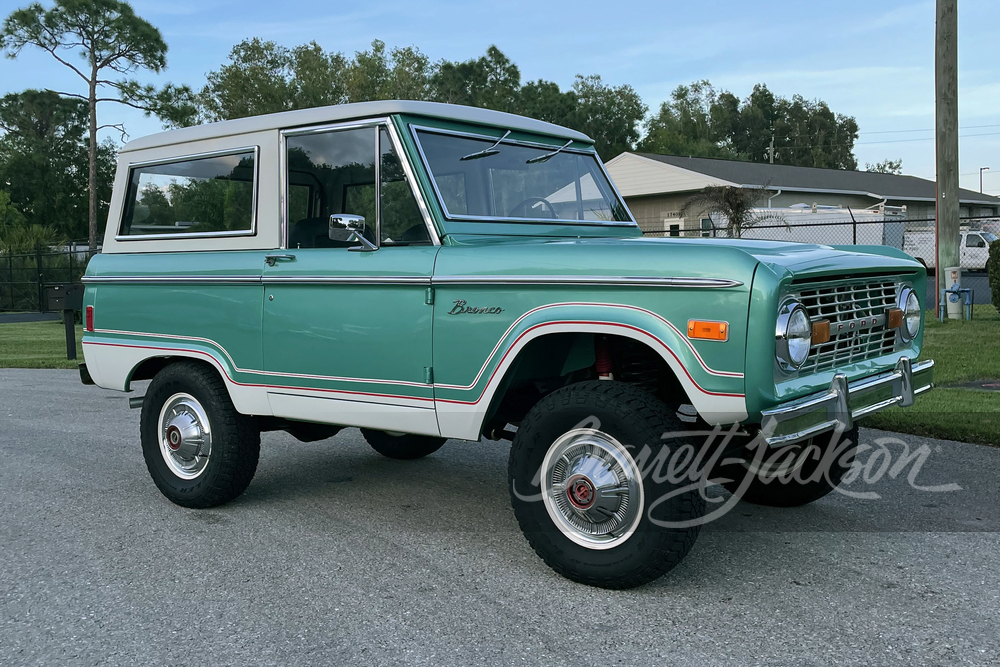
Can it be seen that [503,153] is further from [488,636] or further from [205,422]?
[488,636]

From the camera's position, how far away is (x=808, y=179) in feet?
133

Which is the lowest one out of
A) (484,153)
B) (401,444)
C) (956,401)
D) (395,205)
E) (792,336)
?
(401,444)

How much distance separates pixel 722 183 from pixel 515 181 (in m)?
31.4

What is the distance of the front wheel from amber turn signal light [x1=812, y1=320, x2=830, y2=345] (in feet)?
2.15

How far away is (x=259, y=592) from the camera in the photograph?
409 cm

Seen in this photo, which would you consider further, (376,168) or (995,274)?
(995,274)

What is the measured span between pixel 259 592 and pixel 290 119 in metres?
2.54

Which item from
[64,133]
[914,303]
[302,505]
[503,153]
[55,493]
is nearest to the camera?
[914,303]

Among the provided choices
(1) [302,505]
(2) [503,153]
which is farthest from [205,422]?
(2) [503,153]

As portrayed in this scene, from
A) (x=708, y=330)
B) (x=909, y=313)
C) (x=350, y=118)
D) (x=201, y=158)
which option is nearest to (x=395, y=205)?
(x=350, y=118)

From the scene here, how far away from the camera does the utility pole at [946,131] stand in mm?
15062

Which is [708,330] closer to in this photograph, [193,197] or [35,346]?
[193,197]

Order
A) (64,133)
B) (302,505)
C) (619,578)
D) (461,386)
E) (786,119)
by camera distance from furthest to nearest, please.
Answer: (786,119)
(64,133)
(302,505)
(461,386)
(619,578)

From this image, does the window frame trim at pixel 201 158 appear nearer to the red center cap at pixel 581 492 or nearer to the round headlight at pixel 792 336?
the red center cap at pixel 581 492
